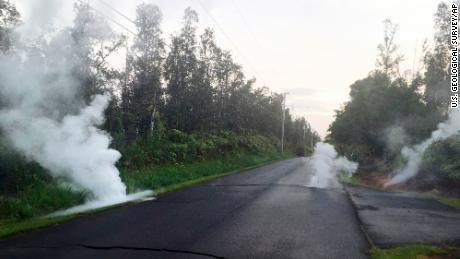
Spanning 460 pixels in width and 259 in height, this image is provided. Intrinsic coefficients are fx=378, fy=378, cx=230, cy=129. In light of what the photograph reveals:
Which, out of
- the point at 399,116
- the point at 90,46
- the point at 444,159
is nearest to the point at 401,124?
the point at 399,116

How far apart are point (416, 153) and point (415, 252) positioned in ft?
58.9

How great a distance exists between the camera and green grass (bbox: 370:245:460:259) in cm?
743

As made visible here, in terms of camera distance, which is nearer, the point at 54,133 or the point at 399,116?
the point at 54,133

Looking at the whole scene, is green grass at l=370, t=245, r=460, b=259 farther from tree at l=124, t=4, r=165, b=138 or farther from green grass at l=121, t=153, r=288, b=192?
tree at l=124, t=4, r=165, b=138

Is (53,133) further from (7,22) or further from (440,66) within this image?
(440,66)

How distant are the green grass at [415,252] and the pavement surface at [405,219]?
0.47 m

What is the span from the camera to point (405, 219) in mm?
11109

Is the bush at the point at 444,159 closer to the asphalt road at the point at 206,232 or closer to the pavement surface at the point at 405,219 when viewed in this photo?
the pavement surface at the point at 405,219

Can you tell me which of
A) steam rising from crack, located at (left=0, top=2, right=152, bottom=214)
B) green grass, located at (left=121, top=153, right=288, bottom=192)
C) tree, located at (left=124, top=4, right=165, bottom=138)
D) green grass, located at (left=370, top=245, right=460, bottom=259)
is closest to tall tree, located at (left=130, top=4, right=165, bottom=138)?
tree, located at (left=124, top=4, right=165, bottom=138)

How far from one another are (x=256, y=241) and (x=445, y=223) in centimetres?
599

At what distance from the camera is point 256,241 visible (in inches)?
326

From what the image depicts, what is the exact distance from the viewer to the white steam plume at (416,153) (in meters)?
21.2

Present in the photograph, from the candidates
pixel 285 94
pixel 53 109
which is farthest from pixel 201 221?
pixel 285 94

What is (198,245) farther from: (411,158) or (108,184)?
(411,158)
